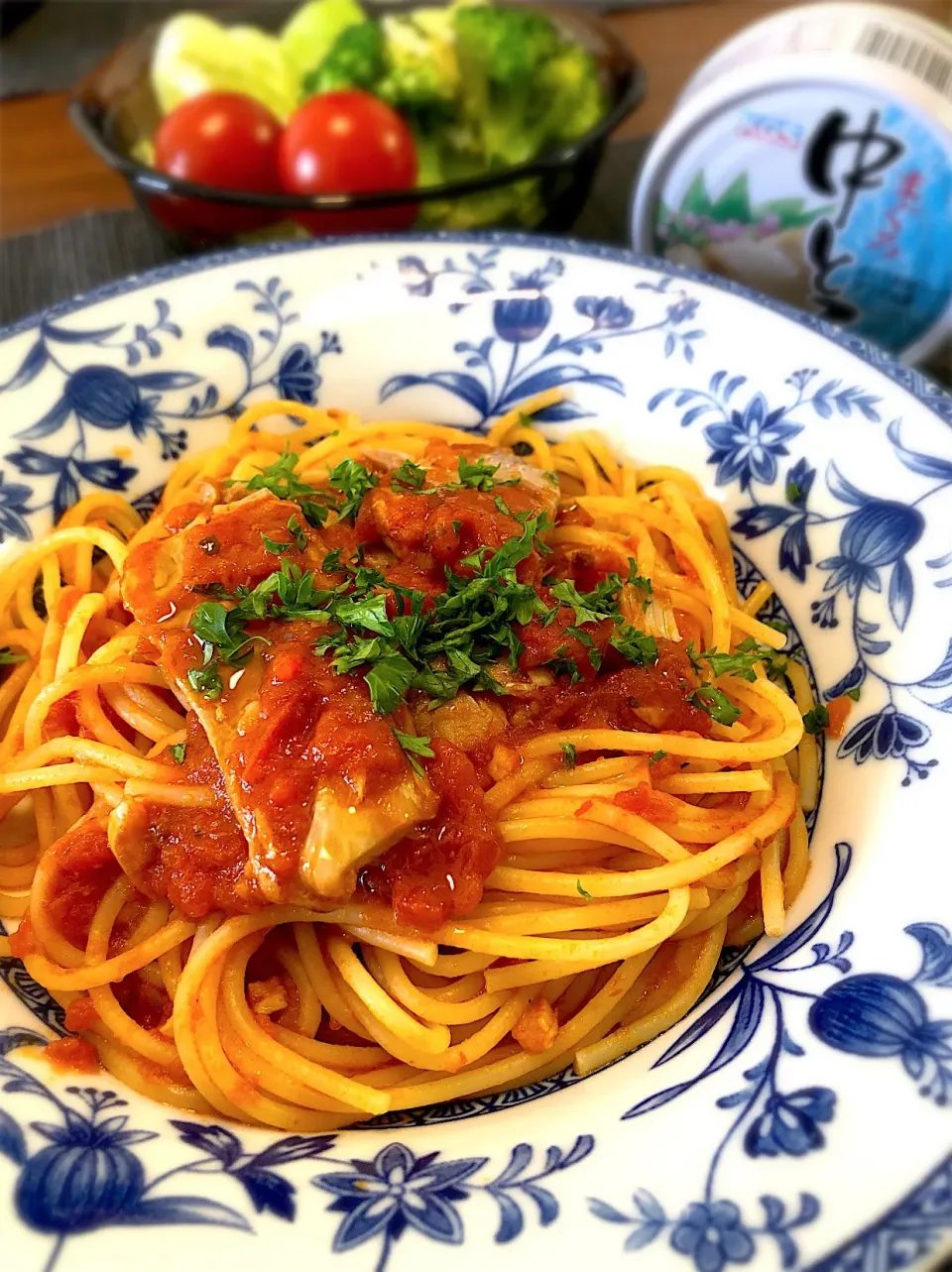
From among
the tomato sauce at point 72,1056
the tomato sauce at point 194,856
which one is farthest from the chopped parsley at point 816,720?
the tomato sauce at point 72,1056

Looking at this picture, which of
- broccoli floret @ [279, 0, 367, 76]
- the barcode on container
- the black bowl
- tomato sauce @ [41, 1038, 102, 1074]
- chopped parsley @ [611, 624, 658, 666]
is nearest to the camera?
tomato sauce @ [41, 1038, 102, 1074]

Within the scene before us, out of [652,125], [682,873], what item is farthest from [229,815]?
[652,125]

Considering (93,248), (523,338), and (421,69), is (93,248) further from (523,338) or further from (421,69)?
(523,338)

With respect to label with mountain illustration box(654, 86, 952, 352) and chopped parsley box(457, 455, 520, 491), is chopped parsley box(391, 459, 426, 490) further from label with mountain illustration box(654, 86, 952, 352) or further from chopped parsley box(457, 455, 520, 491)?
label with mountain illustration box(654, 86, 952, 352)

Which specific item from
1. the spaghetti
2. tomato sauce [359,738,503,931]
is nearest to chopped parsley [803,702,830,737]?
the spaghetti

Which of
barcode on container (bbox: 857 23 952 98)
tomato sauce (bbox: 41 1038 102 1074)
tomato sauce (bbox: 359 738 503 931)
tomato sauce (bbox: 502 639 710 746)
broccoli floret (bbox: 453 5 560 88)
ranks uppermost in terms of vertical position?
barcode on container (bbox: 857 23 952 98)

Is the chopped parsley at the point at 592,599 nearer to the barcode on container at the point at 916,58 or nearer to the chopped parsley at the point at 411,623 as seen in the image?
the chopped parsley at the point at 411,623

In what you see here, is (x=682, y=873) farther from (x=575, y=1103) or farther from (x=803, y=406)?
(x=803, y=406)

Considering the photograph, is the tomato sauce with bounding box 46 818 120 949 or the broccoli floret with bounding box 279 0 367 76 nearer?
the tomato sauce with bounding box 46 818 120 949
